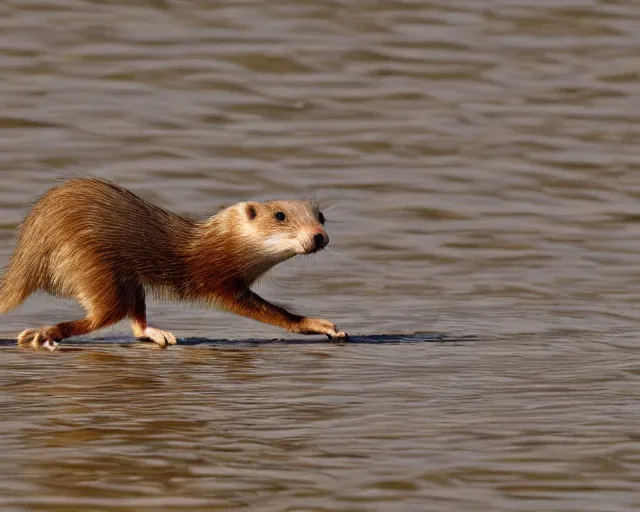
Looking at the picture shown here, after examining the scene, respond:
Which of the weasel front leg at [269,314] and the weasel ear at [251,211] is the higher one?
the weasel ear at [251,211]

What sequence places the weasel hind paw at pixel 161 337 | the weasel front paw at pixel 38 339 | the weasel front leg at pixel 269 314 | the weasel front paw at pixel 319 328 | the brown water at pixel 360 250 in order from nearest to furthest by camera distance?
the brown water at pixel 360 250
the weasel front paw at pixel 38 339
the weasel hind paw at pixel 161 337
the weasel front paw at pixel 319 328
the weasel front leg at pixel 269 314

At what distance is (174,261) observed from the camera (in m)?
9.80

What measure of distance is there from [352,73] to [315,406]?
8773 millimetres

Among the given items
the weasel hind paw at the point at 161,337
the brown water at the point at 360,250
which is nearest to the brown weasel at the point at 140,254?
the weasel hind paw at the point at 161,337

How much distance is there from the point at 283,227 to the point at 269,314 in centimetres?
48

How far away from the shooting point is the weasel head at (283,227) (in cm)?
960

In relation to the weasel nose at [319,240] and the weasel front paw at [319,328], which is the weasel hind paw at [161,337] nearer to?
the weasel front paw at [319,328]

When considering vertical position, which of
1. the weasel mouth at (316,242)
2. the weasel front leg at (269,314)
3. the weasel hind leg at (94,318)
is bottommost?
the weasel front leg at (269,314)

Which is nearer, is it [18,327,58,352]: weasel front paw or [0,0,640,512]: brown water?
[0,0,640,512]: brown water

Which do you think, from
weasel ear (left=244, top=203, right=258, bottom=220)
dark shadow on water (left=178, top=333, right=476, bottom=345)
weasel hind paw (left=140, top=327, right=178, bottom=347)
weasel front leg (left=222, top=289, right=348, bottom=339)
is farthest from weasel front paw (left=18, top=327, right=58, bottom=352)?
weasel ear (left=244, top=203, right=258, bottom=220)

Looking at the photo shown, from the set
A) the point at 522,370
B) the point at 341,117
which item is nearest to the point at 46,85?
the point at 341,117

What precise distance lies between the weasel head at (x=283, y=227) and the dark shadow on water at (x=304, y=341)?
55cm

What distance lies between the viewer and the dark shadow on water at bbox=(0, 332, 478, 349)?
29.1 feet

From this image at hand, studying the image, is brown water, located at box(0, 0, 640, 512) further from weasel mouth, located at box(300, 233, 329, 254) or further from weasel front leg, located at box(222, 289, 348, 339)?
weasel mouth, located at box(300, 233, 329, 254)
